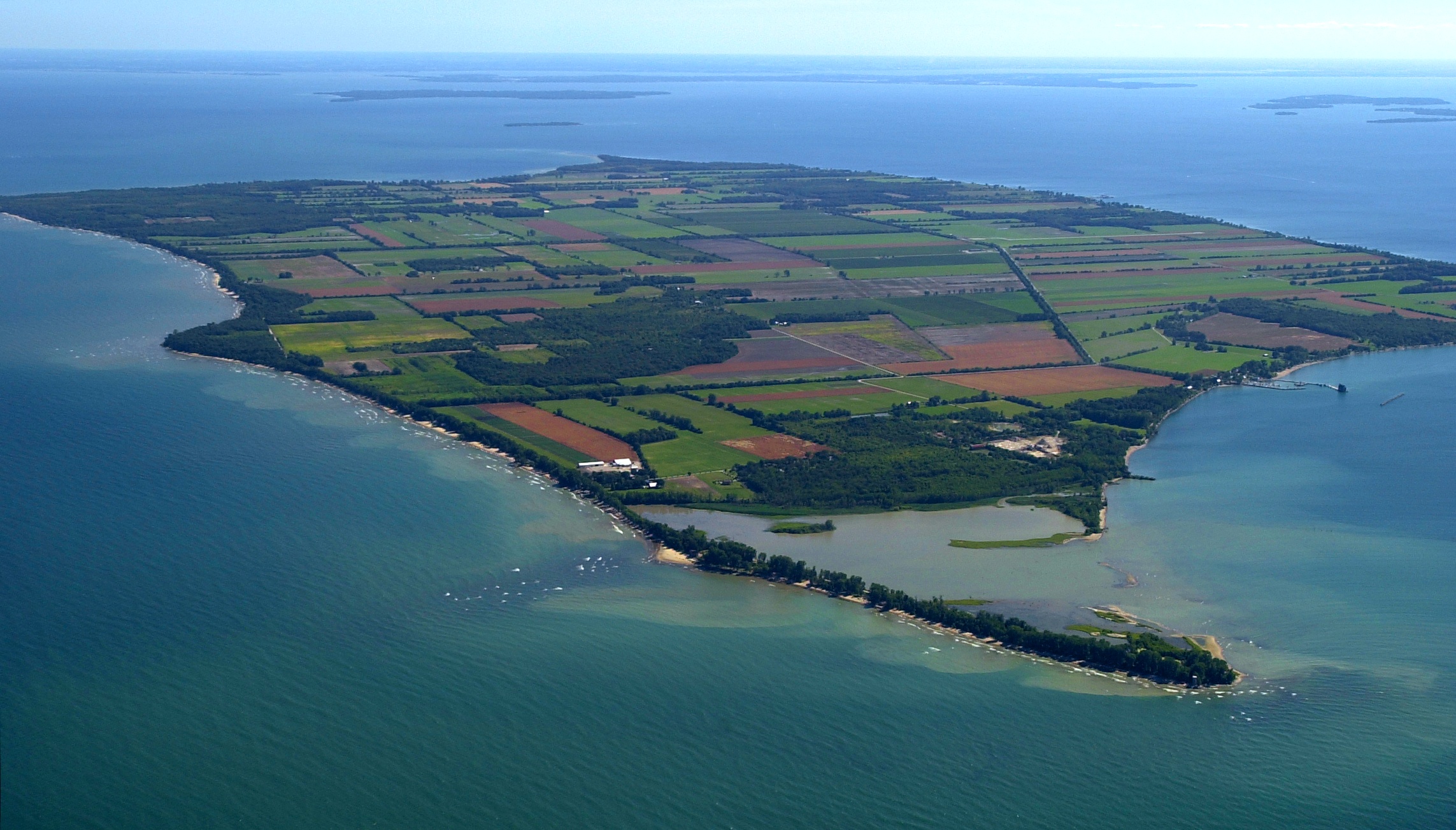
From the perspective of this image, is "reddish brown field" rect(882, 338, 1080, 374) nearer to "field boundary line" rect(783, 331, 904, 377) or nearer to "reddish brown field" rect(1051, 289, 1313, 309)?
"field boundary line" rect(783, 331, 904, 377)

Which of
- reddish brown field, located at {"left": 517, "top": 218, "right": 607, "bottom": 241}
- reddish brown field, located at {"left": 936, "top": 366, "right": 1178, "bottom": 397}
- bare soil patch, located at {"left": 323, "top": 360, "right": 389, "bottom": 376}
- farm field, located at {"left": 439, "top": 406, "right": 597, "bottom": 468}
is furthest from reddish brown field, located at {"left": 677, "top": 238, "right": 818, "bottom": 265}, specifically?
farm field, located at {"left": 439, "top": 406, "right": 597, "bottom": 468}

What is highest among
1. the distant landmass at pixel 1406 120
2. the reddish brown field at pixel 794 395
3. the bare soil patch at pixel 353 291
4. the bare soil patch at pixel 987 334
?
the distant landmass at pixel 1406 120

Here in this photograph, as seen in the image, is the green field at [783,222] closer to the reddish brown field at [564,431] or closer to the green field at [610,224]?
the green field at [610,224]

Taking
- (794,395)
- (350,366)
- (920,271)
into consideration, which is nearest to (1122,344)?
(794,395)

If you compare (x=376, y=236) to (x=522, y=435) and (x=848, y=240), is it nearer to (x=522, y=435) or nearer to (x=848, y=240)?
(x=848, y=240)

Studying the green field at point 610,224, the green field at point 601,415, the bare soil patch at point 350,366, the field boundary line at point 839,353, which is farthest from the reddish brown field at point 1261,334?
the bare soil patch at point 350,366

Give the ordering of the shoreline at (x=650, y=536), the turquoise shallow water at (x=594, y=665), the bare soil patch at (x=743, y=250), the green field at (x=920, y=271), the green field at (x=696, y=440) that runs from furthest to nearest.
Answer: the bare soil patch at (x=743, y=250), the green field at (x=920, y=271), the green field at (x=696, y=440), the shoreline at (x=650, y=536), the turquoise shallow water at (x=594, y=665)
